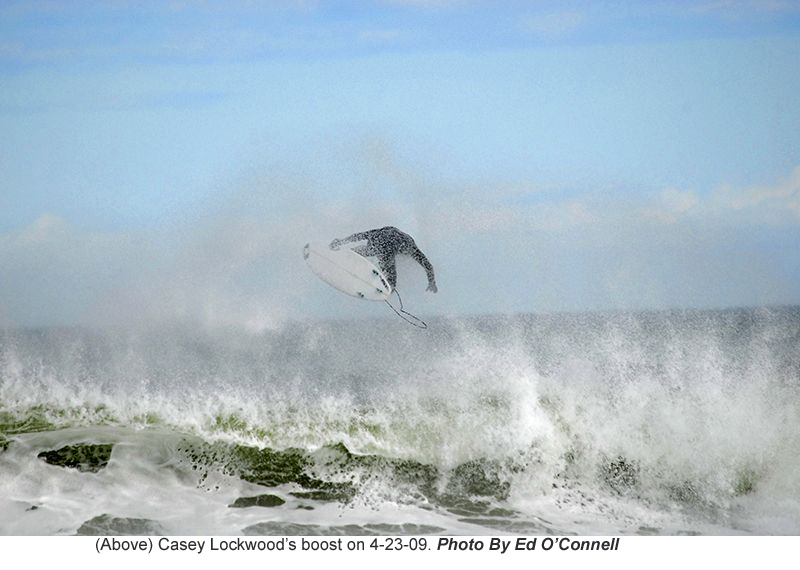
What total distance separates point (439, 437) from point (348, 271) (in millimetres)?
1474

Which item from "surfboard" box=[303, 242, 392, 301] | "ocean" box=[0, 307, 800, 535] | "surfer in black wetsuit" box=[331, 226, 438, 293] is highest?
"surfer in black wetsuit" box=[331, 226, 438, 293]

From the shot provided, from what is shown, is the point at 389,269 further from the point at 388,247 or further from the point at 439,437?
the point at 439,437

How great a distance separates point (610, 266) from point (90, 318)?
539cm

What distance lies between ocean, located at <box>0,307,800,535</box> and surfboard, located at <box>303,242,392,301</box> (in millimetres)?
597

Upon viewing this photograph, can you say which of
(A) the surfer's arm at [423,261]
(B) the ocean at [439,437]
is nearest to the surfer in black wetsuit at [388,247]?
(A) the surfer's arm at [423,261]

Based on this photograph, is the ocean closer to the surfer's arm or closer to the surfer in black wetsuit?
the surfer's arm

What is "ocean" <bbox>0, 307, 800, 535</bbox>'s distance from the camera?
3.86 m

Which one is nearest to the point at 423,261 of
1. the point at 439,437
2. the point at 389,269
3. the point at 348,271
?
the point at 389,269

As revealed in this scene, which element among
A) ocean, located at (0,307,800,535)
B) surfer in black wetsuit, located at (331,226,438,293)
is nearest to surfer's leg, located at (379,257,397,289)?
surfer in black wetsuit, located at (331,226,438,293)

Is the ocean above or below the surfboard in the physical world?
below
